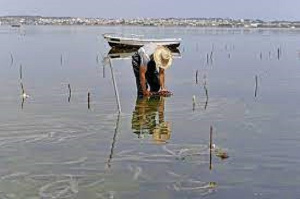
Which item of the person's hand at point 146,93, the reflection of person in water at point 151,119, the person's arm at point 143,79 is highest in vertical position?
the person's arm at point 143,79

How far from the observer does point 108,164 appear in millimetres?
13352

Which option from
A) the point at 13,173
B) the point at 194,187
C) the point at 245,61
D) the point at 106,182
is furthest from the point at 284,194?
the point at 245,61

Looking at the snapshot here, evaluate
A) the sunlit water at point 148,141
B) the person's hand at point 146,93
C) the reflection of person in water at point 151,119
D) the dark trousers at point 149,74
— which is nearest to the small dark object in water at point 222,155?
the sunlit water at point 148,141

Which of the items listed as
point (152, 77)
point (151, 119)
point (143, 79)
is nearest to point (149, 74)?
point (152, 77)

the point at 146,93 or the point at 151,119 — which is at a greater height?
the point at 146,93

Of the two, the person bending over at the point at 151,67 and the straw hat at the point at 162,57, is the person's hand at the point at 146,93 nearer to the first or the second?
the person bending over at the point at 151,67

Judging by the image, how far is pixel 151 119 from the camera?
62.7ft

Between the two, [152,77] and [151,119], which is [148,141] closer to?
[151,119]

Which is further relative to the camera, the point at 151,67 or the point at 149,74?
the point at 149,74

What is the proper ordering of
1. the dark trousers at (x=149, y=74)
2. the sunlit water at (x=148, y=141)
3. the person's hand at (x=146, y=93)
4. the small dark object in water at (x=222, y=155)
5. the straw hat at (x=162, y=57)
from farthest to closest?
the person's hand at (x=146, y=93) → the dark trousers at (x=149, y=74) → the straw hat at (x=162, y=57) → the small dark object in water at (x=222, y=155) → the sunlit water at (x=148, y=141)

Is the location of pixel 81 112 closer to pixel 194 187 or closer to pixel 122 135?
pixel 122 135

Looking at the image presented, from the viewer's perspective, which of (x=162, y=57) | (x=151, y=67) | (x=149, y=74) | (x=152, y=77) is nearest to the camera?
(x=162, y=57)

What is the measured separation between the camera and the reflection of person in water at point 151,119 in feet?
54.9

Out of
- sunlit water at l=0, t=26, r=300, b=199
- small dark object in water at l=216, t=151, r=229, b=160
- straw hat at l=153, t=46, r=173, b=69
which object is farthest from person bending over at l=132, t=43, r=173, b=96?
small dark object in water at l=216, t=151, r=229, b=160
